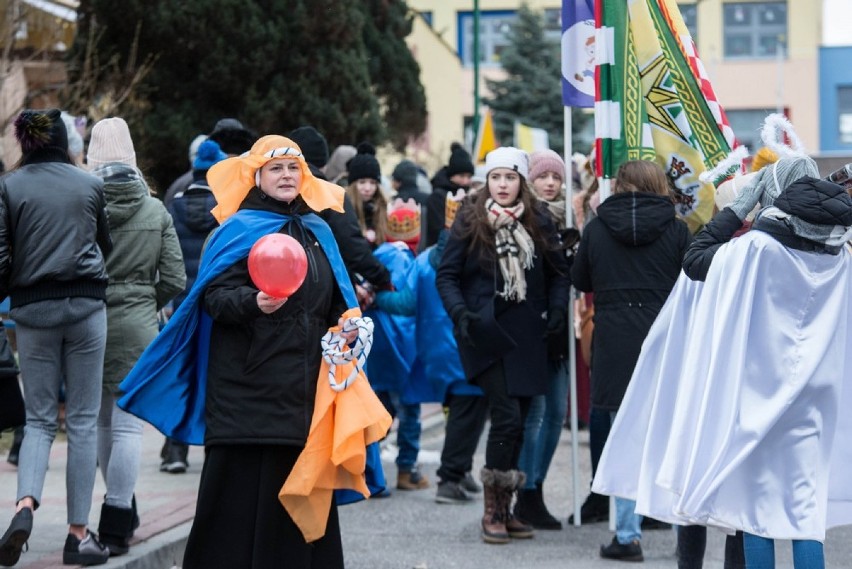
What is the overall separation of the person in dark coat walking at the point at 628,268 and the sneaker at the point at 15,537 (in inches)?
116

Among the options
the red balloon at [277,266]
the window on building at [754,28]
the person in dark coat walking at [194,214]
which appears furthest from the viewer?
the window on building at [754,28]

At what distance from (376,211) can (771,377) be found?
4.72m

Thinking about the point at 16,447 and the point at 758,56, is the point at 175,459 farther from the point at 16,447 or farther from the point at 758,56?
the point at 758,56

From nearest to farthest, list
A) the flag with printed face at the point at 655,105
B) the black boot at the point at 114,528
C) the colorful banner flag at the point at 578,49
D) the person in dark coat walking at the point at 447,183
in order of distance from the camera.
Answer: the black boot at the point at 114,528, the flag with printed face at the point at 655,105, the colorful banner flag at the point at 578,49, the person in dark coat walking at the point at 447,183

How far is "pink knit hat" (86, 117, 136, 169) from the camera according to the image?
764 cm

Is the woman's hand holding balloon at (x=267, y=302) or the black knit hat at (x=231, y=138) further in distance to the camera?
the black knit hat at (x=231, y=138)

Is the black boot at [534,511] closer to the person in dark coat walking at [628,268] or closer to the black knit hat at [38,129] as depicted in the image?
the person in dark coat walking at [628,268]

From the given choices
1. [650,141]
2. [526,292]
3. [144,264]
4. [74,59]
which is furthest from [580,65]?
[74,59]

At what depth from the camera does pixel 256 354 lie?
6.26 meters

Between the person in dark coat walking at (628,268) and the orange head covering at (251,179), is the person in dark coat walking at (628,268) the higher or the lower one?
the lower one

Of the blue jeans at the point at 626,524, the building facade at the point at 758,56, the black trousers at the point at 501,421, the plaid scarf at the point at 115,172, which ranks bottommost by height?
the blue jeans at the point at 626,524

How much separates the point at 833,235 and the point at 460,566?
2881 millimetres

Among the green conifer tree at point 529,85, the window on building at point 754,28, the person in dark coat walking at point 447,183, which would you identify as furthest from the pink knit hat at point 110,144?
the window on building at point 754,28

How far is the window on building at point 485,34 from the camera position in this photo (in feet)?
177
